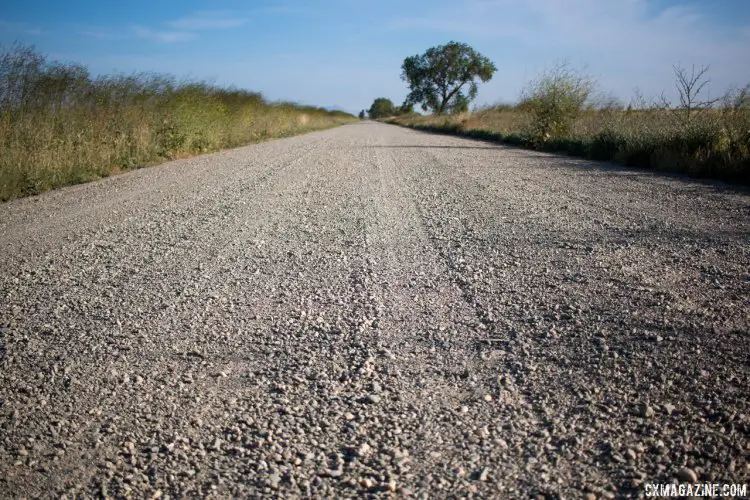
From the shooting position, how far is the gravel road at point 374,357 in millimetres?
1866

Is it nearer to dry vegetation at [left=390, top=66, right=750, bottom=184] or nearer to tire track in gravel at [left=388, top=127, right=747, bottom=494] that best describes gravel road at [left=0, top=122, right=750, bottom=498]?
tire track in gravel at [left=388, top=127, right=747, bottom=494]

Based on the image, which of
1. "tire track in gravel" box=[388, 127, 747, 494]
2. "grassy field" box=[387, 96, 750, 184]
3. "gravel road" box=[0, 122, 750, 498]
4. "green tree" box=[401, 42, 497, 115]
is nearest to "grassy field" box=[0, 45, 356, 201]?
"gravel road" box=[0, 122, 750, 498]

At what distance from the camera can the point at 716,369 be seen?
2.49m

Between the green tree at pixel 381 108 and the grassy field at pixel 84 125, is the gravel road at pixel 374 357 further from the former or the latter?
the green tree at pixel 381 108

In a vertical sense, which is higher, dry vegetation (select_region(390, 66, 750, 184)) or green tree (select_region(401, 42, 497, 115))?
green tree (select_region(401, 42, 497, 115))

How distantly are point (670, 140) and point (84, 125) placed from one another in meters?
13.3

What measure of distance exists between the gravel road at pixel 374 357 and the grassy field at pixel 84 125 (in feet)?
12.9

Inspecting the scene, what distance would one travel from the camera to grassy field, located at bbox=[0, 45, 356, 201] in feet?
30.0

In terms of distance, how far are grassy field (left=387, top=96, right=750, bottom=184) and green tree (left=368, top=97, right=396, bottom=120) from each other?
426ft

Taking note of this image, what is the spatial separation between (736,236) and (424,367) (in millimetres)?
4135

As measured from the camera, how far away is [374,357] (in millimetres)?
2695

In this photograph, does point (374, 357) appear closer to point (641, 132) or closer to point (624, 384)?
A: point (624, 384)

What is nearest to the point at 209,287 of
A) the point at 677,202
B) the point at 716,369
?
the point at 716,369

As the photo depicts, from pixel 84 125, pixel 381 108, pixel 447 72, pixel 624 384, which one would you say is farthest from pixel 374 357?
pixel 381 108
